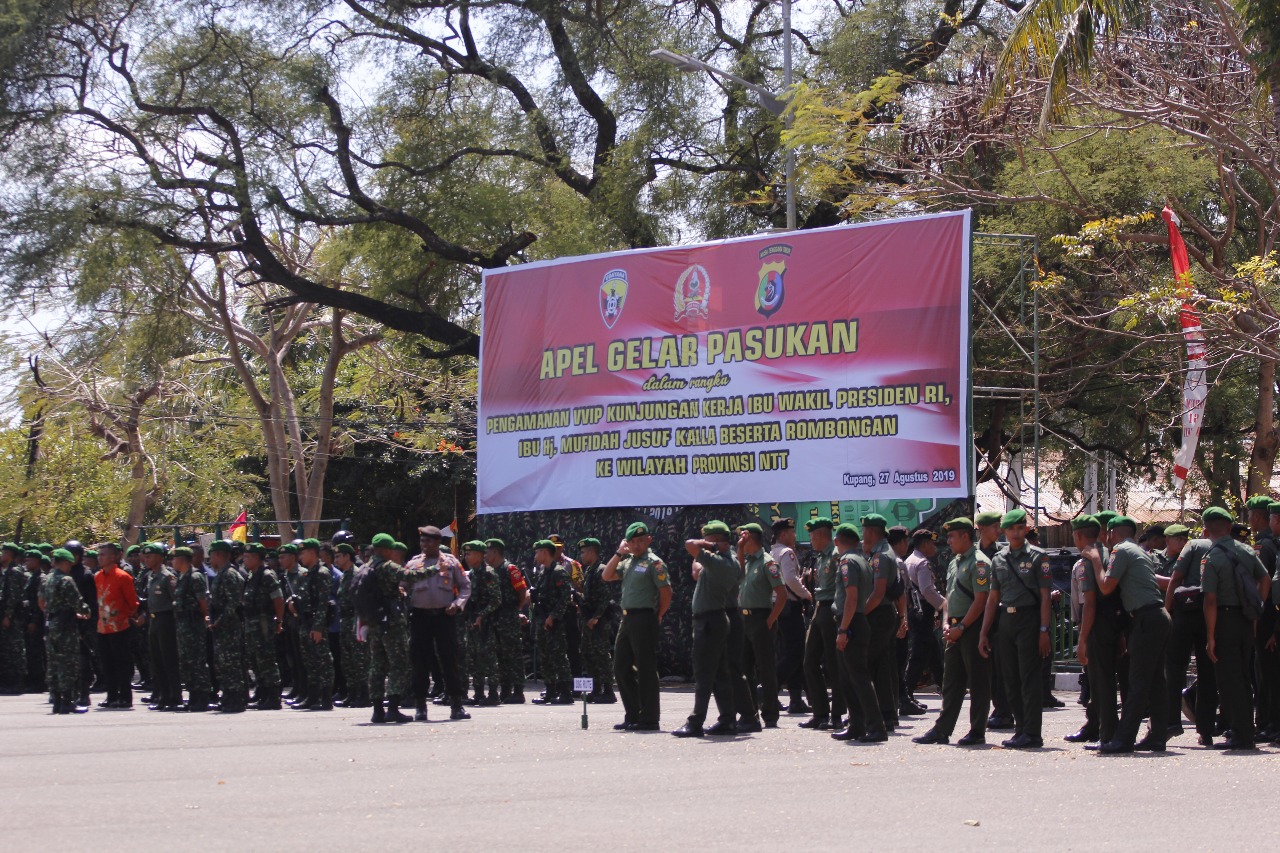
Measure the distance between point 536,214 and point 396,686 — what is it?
15.3 m

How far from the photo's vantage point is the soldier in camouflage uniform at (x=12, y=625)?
1888 cm

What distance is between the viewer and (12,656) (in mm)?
19047

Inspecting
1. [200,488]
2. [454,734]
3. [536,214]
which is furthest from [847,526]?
[200,488]

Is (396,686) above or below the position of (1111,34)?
below

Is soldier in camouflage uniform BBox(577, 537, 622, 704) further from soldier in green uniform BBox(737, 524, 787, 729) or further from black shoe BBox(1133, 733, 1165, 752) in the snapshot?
black shoe BBox(1133, 733, 1165, 752)

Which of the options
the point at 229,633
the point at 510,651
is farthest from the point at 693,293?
the point at 229,633

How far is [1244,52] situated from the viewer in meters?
17.1

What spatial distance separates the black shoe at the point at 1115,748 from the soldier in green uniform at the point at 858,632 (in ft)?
5.45

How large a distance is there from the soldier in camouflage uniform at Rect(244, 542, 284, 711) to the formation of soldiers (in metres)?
0.02

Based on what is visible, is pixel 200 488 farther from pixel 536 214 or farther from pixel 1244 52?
pixel 1244 52

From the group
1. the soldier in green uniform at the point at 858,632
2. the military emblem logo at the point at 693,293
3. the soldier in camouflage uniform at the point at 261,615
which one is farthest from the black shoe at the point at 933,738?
the military emblem logo at the point at 693,293

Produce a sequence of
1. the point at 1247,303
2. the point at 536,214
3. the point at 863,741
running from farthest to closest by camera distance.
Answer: the point at 536,214, the point at 1247,303, the point at 863,741

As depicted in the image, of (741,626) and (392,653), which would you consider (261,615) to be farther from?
(741,626)

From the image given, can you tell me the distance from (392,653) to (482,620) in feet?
7.58
